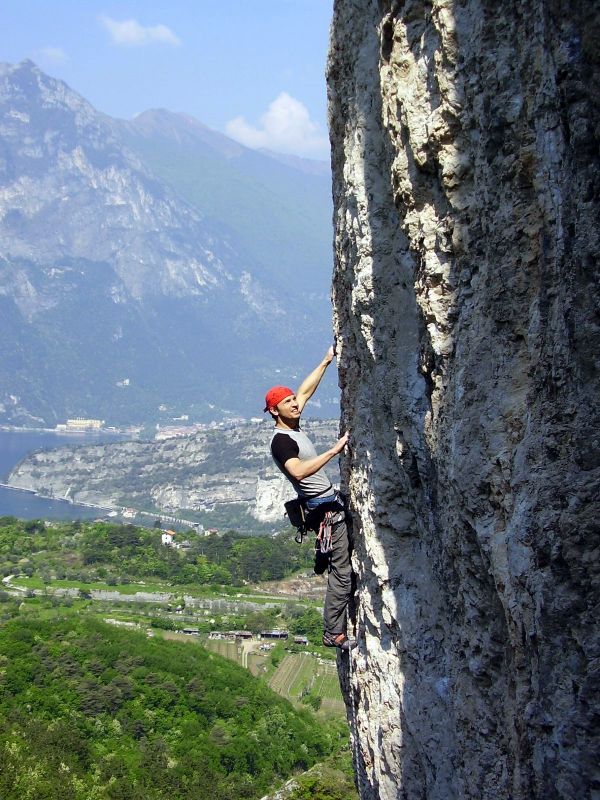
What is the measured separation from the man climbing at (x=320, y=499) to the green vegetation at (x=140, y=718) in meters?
18.3

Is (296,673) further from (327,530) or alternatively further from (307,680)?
(327,530)

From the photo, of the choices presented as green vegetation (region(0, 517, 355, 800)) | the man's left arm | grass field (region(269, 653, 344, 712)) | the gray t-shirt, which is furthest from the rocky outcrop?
the gray t-shirt

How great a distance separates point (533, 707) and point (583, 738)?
0.42 metres

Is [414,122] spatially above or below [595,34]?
above

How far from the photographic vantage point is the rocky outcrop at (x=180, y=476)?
134625mm

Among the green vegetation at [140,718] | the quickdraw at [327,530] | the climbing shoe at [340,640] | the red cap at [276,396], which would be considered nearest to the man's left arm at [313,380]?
the red cap at [276,396]

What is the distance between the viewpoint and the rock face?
4.27 meters

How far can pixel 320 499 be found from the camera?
8.07 meters

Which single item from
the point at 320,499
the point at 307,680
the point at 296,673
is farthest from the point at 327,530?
the point at 296,673

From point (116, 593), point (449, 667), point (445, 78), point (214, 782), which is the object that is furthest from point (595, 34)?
point (116, 593)

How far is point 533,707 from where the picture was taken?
465cm

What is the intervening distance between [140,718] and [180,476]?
110 meters

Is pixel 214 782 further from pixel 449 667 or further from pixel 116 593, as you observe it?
pixel 116 593

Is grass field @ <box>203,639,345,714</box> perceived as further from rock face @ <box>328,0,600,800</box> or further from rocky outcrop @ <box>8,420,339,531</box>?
rocky outcrop @ <box>8,420,339,531</box>
